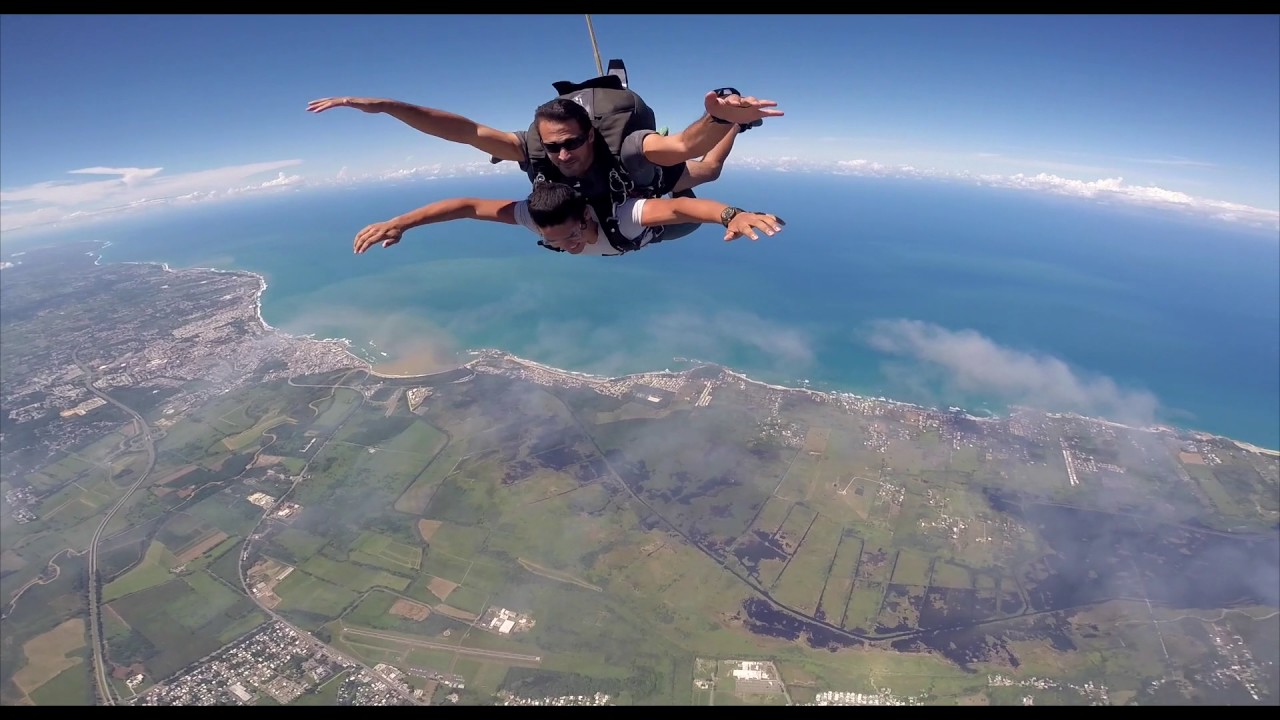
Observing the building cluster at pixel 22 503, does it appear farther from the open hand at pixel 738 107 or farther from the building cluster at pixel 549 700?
the open hand at pixel 738 107

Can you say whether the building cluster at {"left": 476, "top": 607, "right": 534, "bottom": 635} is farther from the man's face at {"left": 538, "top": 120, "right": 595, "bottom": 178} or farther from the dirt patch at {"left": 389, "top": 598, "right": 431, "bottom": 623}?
the man's face at {"left": 538, "top": 120, "right": 595, "bottom": 178}

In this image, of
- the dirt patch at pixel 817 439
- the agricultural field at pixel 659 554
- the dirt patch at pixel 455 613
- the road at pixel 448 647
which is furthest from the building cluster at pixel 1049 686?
the dirt patch at pixel 455 613

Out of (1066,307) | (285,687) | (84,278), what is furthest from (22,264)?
(1066,307)

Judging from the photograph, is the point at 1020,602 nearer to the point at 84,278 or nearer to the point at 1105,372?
the point at 1105,372

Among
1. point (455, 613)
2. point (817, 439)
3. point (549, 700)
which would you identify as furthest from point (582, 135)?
point (817, 439)

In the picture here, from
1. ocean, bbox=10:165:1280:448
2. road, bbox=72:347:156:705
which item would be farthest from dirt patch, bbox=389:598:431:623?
ocean, bbox=10:165:1280:448
